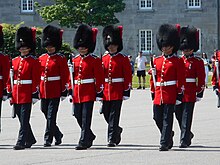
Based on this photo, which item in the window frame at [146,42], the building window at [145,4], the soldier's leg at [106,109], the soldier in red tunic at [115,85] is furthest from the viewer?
the building window at [145,4]

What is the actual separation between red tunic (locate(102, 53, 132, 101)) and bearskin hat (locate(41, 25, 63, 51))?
34.3 inches

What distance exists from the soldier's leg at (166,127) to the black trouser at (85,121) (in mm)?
1249

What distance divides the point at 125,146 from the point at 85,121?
2.91ft

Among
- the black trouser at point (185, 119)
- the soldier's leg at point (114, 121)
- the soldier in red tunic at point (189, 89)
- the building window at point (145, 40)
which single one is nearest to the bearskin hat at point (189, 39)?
the soldier in red tunic at point (189, 89)

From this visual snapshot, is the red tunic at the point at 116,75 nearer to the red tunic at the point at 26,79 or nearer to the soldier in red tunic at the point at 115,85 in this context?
A: the soldier in red tunic at the point at 115,85

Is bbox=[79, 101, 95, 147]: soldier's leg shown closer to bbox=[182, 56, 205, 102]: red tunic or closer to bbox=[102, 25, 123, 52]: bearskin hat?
bbox=[102, 25, 123, 52]: bearskin hat

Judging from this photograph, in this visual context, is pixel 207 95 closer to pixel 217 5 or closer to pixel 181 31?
pixel 181 31

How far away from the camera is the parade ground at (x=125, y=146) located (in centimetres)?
1477

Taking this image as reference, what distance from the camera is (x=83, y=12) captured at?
183 feet

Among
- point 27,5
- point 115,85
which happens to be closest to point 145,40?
point 27,5

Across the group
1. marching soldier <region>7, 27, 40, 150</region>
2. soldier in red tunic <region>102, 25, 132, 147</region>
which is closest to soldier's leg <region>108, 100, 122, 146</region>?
soldier in red tunic <region>102, 25, 132, 147</region>

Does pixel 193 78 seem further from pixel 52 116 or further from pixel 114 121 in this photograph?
pixel 52 116

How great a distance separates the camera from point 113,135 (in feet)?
54.9

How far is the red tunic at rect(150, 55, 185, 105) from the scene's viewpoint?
16.1m
